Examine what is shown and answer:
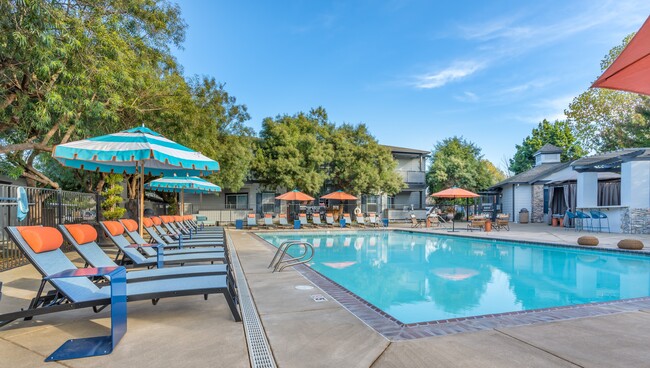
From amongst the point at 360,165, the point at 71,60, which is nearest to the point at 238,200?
the point at 360,165

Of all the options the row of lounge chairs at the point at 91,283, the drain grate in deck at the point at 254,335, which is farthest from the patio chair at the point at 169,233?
the drain grate in deck at the point at 254,335

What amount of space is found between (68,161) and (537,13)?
1798 cm

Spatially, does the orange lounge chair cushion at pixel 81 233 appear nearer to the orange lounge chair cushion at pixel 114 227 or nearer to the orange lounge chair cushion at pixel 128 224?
the orange lounge chair cushion at pixel 114 227

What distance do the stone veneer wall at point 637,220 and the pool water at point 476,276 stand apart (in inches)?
233

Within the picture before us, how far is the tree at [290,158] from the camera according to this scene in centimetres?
2112

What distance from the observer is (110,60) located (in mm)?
7453

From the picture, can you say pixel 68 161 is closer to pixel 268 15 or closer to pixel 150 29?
pixel 150 29

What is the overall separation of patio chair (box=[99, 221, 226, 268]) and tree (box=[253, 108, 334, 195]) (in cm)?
1541

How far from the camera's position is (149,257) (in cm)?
573

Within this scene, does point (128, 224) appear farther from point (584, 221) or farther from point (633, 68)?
point (584, 221)

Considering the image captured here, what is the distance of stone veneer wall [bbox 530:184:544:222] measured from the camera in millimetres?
23797

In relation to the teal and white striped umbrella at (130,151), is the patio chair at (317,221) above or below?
below

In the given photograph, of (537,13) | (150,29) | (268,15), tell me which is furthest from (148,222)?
(537,13)

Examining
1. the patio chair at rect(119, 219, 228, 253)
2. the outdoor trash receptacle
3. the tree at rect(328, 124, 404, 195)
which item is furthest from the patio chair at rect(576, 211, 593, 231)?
the patio chair at rect(119, 219, 228, 253)
